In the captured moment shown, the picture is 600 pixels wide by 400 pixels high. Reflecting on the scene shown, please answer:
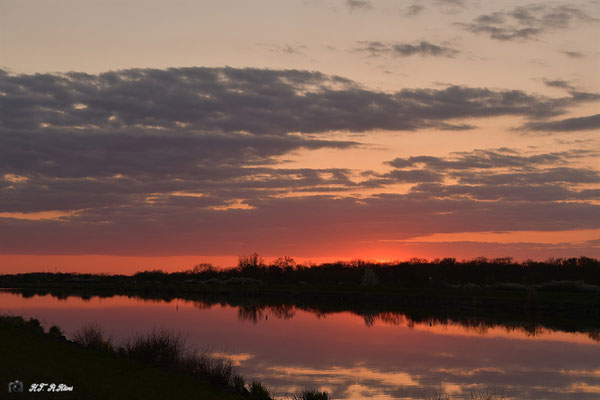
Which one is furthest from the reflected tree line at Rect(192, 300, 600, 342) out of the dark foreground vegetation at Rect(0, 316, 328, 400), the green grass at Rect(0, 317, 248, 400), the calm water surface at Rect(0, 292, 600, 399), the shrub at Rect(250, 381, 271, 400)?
the green grass at Rect(0, 317, 248, 400)

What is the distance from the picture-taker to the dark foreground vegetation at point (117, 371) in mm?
16188

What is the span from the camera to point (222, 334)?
40781 millimetres

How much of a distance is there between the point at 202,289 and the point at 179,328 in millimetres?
61064

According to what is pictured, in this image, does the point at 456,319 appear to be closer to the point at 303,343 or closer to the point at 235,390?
the point at 303,343

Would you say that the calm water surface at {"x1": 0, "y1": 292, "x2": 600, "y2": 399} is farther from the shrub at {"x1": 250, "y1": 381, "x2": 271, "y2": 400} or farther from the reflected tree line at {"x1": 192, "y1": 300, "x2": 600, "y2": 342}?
the shrub at {"x1": 250, "y1": 381, "x2": 271, "y2": 400}

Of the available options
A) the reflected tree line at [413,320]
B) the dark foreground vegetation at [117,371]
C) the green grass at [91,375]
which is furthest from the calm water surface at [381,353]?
the green grass at [91,375]

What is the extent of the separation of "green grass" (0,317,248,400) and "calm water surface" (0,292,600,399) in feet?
16.3

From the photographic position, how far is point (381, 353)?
3394 centimetres

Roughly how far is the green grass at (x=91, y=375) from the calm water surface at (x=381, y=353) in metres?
4.95

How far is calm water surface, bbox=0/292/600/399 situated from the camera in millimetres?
24855

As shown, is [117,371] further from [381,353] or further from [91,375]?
[381,353]

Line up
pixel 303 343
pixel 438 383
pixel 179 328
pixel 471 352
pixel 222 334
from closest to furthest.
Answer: pixel 438 383 < pixel 471 352 < pixel 303 343 < pixel 222 334 < pixel 179 328

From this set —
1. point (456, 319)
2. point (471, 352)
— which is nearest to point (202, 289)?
point (456, 319)

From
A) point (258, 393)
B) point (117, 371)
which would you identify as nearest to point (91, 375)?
point (117, 371)
